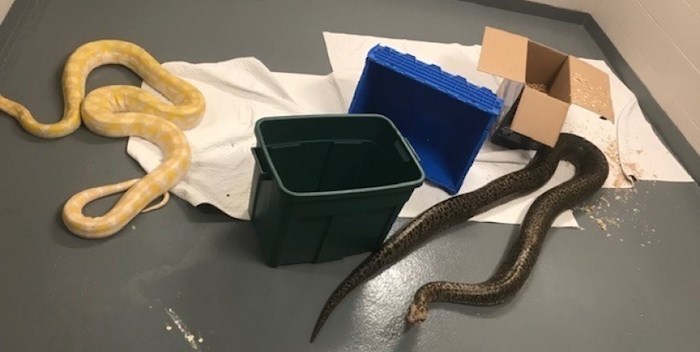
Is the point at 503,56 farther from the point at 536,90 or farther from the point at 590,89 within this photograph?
the point at 590,89

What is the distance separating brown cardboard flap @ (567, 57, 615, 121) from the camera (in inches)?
86.0

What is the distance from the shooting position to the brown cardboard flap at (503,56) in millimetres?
2113

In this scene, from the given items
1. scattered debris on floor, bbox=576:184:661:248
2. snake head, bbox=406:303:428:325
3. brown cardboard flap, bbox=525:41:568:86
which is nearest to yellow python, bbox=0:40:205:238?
snake head, bbox=406:303:428:325

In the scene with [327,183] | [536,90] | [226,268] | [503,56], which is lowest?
[226,268]

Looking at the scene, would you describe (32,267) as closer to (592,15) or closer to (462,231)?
(462,231)

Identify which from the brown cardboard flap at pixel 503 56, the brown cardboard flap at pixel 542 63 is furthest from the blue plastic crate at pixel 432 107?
the brown cardboard flap at pixel 542 63

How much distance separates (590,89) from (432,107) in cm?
69

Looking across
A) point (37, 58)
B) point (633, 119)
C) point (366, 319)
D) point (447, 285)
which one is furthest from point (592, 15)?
point (37, 58)

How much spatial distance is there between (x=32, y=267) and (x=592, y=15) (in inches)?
134

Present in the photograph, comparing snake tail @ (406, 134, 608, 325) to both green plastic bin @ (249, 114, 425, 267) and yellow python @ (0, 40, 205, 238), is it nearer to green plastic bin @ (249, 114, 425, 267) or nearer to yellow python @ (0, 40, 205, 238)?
green plastic bin @ (249, 114, 425, 267)

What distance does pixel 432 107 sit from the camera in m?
2.12

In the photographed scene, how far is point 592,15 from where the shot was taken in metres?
3.61

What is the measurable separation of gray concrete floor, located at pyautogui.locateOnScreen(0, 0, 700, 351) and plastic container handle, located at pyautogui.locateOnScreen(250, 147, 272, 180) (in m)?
0.31

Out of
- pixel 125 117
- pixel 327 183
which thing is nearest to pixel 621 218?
pixel 327 183
